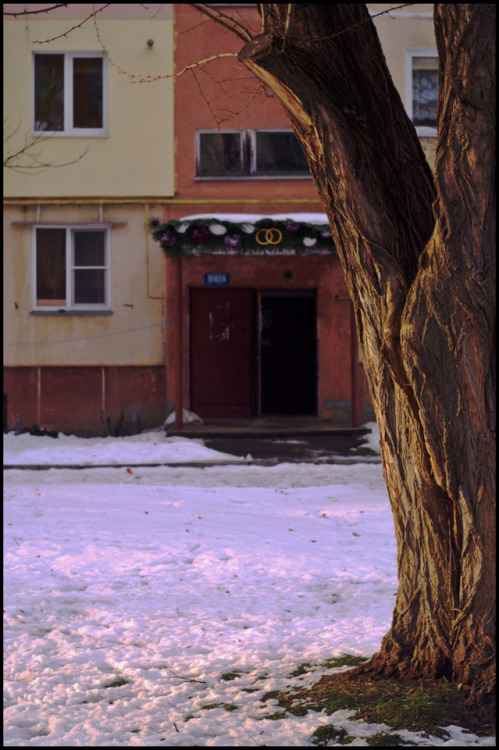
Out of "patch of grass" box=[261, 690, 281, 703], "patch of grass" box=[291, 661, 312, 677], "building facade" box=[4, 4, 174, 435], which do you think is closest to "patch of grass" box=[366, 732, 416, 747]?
"patch of grass" box=[261, 690, 281, 703]

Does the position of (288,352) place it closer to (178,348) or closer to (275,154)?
(178,348)

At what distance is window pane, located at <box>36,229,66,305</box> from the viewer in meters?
16.7

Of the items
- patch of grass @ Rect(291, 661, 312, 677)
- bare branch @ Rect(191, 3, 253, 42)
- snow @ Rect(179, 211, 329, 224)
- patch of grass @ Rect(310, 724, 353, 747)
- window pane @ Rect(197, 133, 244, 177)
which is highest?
window pane @ Rect(197, 133, 244, 177)

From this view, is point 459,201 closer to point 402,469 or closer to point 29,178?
point 402,469

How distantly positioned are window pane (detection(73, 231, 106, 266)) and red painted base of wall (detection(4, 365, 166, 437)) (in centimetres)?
212

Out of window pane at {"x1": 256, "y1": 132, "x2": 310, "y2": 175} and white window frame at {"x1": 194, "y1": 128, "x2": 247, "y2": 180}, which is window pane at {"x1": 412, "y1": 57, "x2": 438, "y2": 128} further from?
white window frame at {"x1": 194, "y1": 128, "x2": 247, "y2": 180}

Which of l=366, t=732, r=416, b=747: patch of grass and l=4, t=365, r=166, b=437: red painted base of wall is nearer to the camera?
l=366, t=732, r=416, b=747: patch of grass

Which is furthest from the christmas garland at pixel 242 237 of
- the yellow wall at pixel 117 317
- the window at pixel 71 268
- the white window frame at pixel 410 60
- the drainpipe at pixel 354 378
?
the white window frame at pixel 410 60

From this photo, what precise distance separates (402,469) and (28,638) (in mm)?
2507

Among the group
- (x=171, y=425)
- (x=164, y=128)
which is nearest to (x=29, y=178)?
(x=164, y=128)

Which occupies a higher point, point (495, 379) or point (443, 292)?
point (443, 292)

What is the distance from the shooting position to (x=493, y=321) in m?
3.27

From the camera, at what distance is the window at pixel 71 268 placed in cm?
1667

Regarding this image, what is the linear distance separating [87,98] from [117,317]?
4383mm
